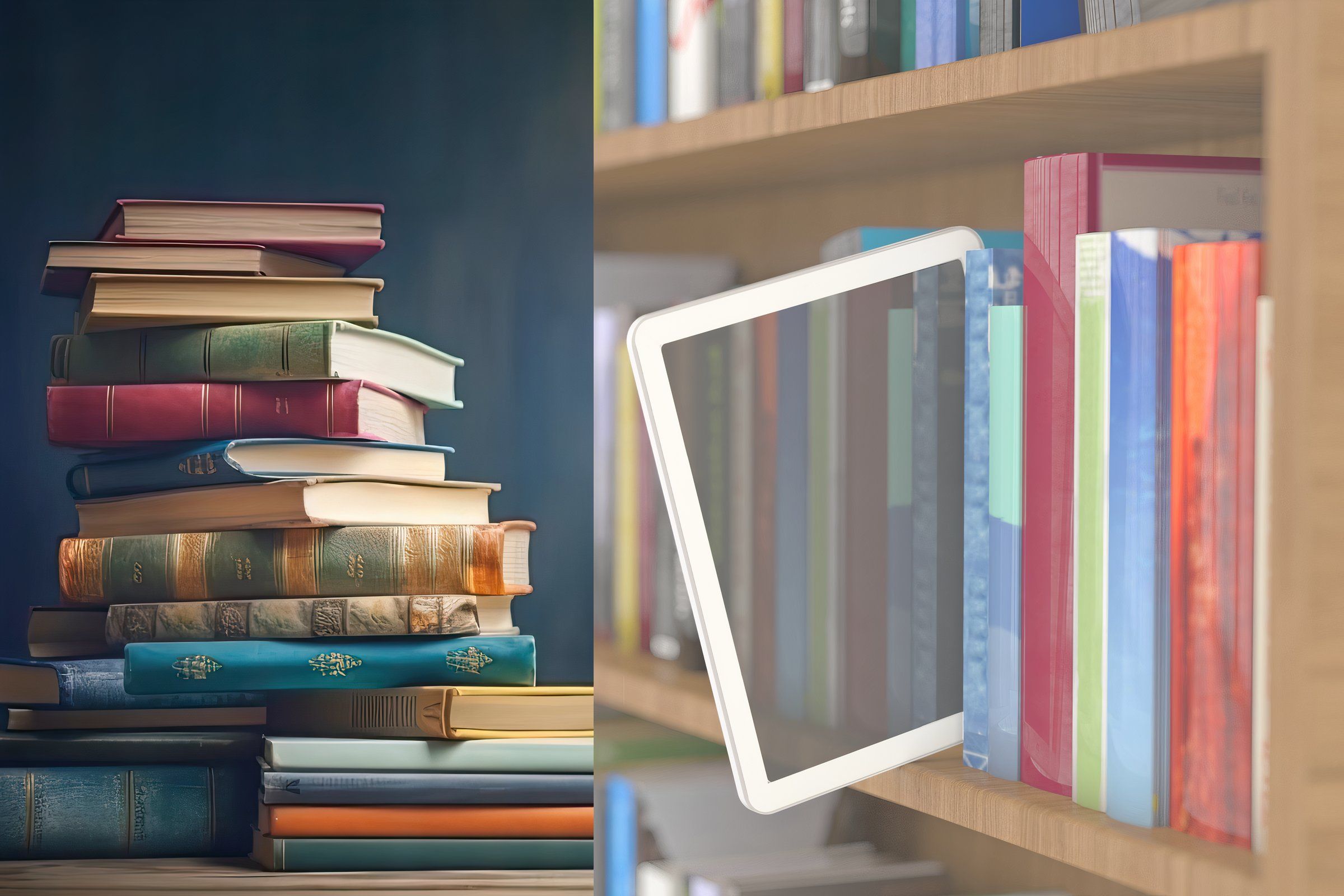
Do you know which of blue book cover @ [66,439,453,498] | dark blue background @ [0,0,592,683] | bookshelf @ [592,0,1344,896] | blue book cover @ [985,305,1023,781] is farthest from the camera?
dark blue background @ [0,0,592,683]

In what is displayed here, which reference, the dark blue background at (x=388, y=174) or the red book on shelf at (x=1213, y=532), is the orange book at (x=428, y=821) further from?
the red book on shelf at (x=1213, y=532)

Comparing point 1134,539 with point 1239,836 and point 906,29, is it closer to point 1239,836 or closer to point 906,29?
point 1239,836

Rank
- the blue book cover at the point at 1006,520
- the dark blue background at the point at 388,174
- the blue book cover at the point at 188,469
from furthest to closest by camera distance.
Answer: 1. the dark blue background at the point at 388,174
2. the blue book cover at the point at 188,469
3. the blue book cover at the point at 1006,520

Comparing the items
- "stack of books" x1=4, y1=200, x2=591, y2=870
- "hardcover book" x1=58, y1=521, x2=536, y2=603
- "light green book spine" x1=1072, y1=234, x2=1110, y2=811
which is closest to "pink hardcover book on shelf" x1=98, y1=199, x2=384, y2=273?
"stack of books" x1=4, y1=200, x2=591, y2=870

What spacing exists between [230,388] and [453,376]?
0.27 metres

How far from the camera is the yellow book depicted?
0.48 m

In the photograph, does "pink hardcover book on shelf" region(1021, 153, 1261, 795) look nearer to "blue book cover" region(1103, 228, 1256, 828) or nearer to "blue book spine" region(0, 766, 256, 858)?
"blue book cover" region(1103, 228, 1256, 828)

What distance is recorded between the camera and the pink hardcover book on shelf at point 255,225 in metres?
1.21

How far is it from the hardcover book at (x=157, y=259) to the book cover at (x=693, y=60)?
32.2 inches

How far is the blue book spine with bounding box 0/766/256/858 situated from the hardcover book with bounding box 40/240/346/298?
506 millimetres

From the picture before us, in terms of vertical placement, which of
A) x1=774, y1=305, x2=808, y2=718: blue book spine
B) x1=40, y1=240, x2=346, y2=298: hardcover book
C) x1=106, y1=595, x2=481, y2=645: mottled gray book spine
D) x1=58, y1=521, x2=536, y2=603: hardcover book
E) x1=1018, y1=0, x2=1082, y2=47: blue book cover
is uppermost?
x1=40, y1=240, x2=346, y2=298: hardcover book

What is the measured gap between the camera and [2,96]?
1369 millimetres

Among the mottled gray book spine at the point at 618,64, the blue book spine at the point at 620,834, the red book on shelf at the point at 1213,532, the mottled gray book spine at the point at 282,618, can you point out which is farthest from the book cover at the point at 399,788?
the red book on shelf at the point at 1213,532

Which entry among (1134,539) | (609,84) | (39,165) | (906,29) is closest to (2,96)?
(39,165)
